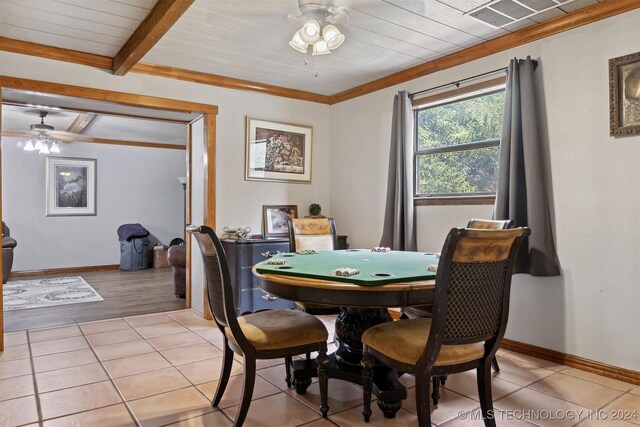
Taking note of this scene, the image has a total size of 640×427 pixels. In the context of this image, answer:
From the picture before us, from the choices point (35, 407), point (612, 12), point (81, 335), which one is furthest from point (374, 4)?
point (81, 335)

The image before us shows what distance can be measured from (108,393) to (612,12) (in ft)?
12.7

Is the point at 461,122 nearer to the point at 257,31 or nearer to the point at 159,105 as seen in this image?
the point at 257,31

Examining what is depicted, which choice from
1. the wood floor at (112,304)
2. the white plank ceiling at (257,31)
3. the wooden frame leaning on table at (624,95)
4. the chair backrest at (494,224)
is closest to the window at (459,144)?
the white plank ceiling at (257,31)

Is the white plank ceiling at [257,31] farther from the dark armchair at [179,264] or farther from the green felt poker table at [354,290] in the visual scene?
the dark armchair at [179,264]

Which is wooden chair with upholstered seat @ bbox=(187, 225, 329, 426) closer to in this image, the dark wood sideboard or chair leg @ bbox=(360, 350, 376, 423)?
chair leg @ bbox=(360, 350, 376, 423)

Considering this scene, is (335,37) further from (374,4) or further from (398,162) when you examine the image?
(398,162)

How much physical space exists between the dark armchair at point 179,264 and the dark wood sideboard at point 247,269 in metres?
1.24

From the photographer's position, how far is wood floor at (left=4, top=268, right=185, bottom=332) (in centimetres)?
410

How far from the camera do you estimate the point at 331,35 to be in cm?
255

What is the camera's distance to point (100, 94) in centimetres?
363

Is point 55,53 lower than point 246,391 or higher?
higher

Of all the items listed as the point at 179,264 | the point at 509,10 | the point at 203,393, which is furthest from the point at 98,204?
the point at 509,10

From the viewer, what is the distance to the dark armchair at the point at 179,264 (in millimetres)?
5016

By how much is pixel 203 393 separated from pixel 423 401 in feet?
4.40
